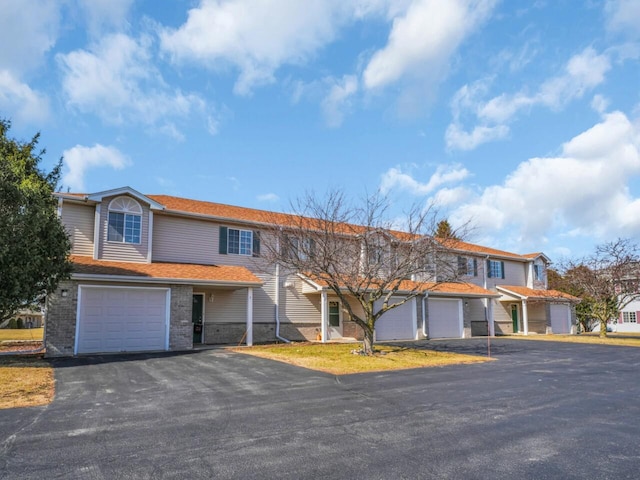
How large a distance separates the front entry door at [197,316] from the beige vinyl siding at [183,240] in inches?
63.1

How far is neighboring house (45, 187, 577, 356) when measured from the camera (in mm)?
15719

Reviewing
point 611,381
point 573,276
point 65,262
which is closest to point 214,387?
point 65,262

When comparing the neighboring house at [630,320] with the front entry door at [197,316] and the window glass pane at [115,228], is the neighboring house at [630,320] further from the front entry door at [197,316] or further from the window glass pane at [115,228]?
the window glass pane at [115,228]

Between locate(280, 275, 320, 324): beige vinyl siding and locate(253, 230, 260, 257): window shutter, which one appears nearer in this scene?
locate(253, 230, 260, 257): window shutter

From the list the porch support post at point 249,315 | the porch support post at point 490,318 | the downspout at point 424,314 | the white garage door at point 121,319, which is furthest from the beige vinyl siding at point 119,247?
the porch support post at point 490,318

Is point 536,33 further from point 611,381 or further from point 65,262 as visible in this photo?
point 65,262

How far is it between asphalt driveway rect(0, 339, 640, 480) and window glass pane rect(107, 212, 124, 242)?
23.8ft

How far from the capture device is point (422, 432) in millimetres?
6277

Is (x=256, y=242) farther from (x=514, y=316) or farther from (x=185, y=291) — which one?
(x=514, y=316)

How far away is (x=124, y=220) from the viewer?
704 inches

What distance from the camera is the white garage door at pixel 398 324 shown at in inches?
916

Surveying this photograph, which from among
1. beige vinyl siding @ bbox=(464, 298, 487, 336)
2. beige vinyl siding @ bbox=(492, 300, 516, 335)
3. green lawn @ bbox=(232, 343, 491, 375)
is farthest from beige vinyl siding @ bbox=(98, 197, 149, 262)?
beige vinyl siding @ bbox=(492, 300, 516, 335)

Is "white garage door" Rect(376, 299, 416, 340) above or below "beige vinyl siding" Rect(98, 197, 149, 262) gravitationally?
below

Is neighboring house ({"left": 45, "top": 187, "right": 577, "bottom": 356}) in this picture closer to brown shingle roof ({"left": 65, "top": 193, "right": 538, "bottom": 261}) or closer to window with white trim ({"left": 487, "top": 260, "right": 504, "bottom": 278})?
brown shingle roof ({"left": 65, "top": 193, "right": 538, "bottom": 261})
